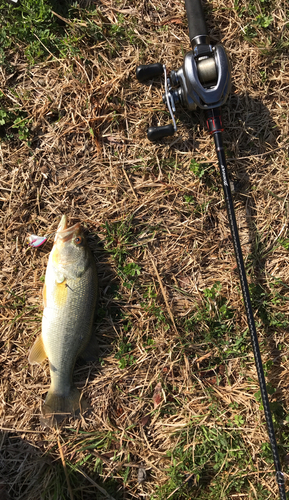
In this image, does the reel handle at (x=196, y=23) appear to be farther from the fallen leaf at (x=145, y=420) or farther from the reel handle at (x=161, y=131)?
the fallen leaf at (x=145, y=420)

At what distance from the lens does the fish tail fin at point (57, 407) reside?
10.5 feet

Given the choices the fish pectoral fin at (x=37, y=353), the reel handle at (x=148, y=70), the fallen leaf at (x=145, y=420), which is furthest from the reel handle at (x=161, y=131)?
the fallen leaf at (x=145, y=420)

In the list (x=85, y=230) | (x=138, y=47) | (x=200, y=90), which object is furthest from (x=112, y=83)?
(x=85, y=230)

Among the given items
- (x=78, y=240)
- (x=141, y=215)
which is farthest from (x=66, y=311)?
(x=141, y=215)

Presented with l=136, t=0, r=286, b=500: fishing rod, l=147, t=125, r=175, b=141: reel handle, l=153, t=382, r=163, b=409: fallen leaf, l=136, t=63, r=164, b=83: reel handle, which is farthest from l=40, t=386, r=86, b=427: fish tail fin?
l=136, t=63, r=164, b=83: reel handle

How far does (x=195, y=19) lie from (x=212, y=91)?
0.80 m

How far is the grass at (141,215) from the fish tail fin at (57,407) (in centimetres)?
12

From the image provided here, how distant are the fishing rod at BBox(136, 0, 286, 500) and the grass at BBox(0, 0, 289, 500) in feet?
1.24

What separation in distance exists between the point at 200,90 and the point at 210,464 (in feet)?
11.2

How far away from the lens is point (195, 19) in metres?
3.05

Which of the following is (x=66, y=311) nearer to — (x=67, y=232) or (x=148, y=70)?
(x=67, y=232)

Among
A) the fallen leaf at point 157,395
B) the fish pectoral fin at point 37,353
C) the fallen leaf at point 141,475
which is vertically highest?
the fish pectoral fin at point 37,353

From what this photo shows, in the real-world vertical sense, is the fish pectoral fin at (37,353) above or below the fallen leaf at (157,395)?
above

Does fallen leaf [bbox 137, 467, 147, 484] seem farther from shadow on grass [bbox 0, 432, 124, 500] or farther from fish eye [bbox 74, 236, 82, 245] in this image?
fish eye [bbox 74, 236, 82, 245]
